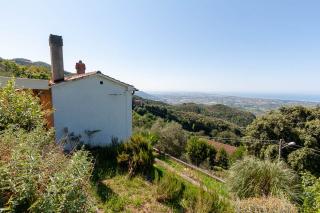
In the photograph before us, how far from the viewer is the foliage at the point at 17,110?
20.6ft

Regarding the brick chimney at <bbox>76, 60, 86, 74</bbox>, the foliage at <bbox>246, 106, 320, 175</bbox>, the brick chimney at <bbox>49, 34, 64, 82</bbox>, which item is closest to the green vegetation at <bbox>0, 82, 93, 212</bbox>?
the brick chimney at <bbox>49, 34, 64, 82</bbox>

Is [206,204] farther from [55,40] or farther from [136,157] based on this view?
[55,40]

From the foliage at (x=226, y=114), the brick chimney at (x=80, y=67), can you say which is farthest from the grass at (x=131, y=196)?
the foliage at (x=226, y=114)

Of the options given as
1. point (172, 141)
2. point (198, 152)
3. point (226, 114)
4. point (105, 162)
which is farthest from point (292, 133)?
point (226, 114)

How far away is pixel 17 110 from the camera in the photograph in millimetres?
6582

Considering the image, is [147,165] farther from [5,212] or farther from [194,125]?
[194,125]

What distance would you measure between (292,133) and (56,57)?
57.8 feet

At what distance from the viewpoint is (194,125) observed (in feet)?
195

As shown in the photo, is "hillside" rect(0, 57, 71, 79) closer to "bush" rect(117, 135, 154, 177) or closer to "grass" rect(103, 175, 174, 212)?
"bush" rect(117, 135, 154, 177)

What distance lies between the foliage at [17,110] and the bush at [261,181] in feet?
19.8

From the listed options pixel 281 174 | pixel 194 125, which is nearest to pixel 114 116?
pixel 281 174

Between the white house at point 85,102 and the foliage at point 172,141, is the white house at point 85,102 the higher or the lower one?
the higher one

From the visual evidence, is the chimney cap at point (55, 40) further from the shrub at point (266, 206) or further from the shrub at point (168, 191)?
the shrub at point (266, 206)

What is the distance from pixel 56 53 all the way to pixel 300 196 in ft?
Answer: 38.4
